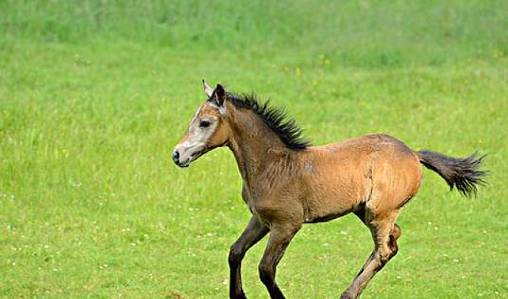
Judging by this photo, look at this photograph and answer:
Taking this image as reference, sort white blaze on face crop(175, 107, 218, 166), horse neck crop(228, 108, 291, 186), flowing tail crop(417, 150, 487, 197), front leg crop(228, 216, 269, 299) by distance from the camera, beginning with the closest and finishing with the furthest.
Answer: white blaze on face crop(175, 107, 218, 166)
horse neck crop(228, 108, 291, 186)
front leg crop(228, 216, 269, 299)
flowing tail crop(417, 150, 487, 197)

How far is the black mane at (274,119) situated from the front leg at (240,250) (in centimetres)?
70

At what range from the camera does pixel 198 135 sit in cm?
852

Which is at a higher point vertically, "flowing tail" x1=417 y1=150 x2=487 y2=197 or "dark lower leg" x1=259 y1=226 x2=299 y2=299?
"flowing tail" x1=417 y1=150 x2=487 y2=197

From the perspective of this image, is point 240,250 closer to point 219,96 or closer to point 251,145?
point 251,145

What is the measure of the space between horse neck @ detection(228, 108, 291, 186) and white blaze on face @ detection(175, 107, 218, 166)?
0.29m

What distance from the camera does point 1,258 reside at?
11.3 metres

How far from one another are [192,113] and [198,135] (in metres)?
8.07

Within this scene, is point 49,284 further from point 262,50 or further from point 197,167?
point 262,50

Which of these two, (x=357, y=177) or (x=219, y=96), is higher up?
(x=219, y=96)

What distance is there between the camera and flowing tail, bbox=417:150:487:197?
31.2ft

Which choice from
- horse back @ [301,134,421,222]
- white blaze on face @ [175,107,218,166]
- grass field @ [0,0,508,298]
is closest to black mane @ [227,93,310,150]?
horse back @ [301,134,421,222]

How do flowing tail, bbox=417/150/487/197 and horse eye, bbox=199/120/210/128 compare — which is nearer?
horse eye, bbox=199/120/210/128

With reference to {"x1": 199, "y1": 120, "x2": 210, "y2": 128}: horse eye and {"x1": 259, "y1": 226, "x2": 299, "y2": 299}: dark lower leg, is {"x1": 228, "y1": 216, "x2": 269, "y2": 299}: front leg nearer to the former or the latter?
{"x1": 259, "y1": 226, "x2": 299, "y2": 299}: dark lower leg

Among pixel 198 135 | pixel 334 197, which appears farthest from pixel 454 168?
pixel 198 135
